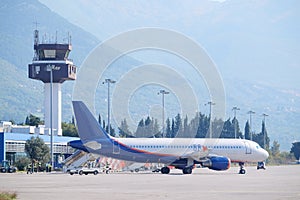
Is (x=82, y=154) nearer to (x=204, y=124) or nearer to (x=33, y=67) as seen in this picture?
(x=33, y=67)

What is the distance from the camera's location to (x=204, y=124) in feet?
548

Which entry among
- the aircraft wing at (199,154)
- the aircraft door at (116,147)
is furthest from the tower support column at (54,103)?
the aircraft door at (116,147)

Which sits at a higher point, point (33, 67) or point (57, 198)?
point (33, 67)

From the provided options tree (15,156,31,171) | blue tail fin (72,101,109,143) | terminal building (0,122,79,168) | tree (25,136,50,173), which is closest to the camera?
blue tail fin (72,101,109,143)

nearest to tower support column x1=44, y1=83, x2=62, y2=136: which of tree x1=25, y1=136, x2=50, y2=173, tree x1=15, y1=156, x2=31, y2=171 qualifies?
tree x1=25, y1=136, x2=50, y2=173

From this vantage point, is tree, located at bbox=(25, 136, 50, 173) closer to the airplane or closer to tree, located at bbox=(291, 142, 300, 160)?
the airplane

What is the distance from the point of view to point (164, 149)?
7362cm

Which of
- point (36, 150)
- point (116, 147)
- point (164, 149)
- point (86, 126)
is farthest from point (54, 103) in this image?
point (86, 126)

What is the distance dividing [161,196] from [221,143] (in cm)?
4208

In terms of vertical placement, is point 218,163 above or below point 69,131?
below

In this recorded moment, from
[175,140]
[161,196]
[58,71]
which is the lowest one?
[161,196]

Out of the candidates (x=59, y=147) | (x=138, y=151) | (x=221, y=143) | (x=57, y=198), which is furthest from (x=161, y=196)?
(x=59, y=147)

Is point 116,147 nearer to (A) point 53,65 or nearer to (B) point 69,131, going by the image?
(A) point 53,65

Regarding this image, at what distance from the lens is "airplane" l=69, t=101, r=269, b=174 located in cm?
6875
